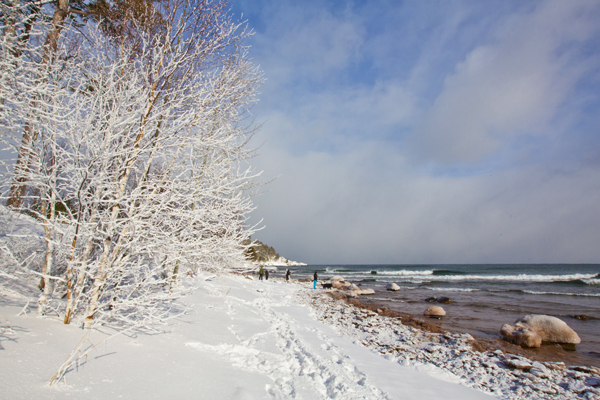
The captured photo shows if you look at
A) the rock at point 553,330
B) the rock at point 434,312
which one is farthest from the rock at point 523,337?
the rock at point 434,312

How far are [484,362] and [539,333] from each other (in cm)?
386

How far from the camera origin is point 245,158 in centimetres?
481

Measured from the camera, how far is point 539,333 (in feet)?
26.8

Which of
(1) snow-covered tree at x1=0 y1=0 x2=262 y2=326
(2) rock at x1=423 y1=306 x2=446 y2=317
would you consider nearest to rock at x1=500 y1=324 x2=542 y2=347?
(2) rock at x1=423 y1=306 x2=446 y2=317

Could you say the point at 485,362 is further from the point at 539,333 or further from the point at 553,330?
the point at 553,330

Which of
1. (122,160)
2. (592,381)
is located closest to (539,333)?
(592,381)

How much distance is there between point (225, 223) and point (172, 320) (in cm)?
219

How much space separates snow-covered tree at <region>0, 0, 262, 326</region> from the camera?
3180 millimetres

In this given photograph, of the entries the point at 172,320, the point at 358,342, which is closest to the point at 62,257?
the point at 172,320

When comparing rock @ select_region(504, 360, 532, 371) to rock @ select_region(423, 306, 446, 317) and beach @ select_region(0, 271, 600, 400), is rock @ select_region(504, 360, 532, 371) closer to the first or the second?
beach @ select_region(0, 271, 600, 400)

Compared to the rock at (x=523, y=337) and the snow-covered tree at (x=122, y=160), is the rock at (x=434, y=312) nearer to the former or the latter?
the rock at (x=523, y=337)

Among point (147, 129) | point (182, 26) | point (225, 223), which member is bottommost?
point (225, 223)

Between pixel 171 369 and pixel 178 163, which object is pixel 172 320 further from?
pixel 178 163

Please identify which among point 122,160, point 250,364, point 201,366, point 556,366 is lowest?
point 556,366
